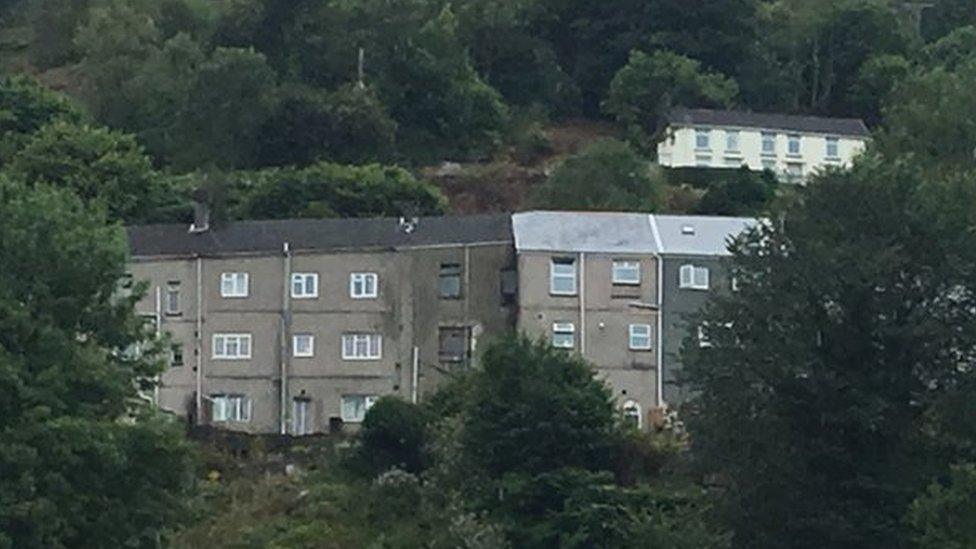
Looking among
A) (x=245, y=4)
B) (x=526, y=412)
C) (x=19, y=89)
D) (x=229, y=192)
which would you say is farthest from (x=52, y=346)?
(x=245, y=4)

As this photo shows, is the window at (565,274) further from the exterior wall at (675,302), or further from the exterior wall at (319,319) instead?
the exterior wall at (675,302)

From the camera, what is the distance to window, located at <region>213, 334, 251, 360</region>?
3204 inches

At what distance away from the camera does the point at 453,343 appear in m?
81.2

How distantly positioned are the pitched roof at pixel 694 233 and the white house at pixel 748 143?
20.5 meters

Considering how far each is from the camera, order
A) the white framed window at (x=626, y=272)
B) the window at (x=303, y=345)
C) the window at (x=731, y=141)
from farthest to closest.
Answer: the window at (x=731, y=141)
the white framed window at (x=626, y=272)
the window at (x=303, y=345)

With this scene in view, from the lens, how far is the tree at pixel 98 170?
90.8 metres

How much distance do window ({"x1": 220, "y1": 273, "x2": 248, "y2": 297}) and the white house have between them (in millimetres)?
26106

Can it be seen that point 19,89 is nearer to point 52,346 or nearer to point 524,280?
point 524,280

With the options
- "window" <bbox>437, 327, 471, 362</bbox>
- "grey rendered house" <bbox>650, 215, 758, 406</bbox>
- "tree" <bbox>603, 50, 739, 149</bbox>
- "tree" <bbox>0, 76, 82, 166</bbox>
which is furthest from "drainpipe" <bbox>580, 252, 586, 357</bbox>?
"tree" <bbox>603, 50, 739, 149</bbox>

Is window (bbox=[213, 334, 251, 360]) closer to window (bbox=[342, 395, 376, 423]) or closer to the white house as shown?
window (bbox=[342, 395, 376, 423])

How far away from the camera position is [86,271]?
2334 inches

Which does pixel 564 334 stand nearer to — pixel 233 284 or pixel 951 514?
pixel 233 284

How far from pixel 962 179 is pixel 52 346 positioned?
79.5 ft

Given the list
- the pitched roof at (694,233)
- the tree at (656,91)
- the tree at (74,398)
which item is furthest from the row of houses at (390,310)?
the tree at (656,91)
